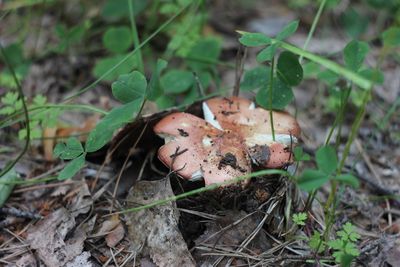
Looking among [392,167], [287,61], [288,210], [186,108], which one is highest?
[287,61]

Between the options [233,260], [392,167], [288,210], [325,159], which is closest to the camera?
[325,159]

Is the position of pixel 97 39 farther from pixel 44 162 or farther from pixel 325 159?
pixel 325 159

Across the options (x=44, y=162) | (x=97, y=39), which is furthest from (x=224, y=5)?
(x=44, y=162)

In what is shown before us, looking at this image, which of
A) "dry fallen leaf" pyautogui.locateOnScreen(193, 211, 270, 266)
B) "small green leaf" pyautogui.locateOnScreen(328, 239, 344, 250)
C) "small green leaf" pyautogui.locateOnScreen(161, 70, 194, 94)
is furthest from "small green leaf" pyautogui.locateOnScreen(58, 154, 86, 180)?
"small green leaf" pyautogui.locateOnScreen(328, 239, 344, 250)

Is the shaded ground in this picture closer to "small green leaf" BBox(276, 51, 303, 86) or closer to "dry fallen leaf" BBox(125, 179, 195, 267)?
"dry fallen leaf" BBox(125, 179, 195, 267)

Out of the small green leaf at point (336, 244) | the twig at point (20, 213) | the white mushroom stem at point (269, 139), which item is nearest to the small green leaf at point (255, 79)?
the white mushroom stem at point (269, 139)
